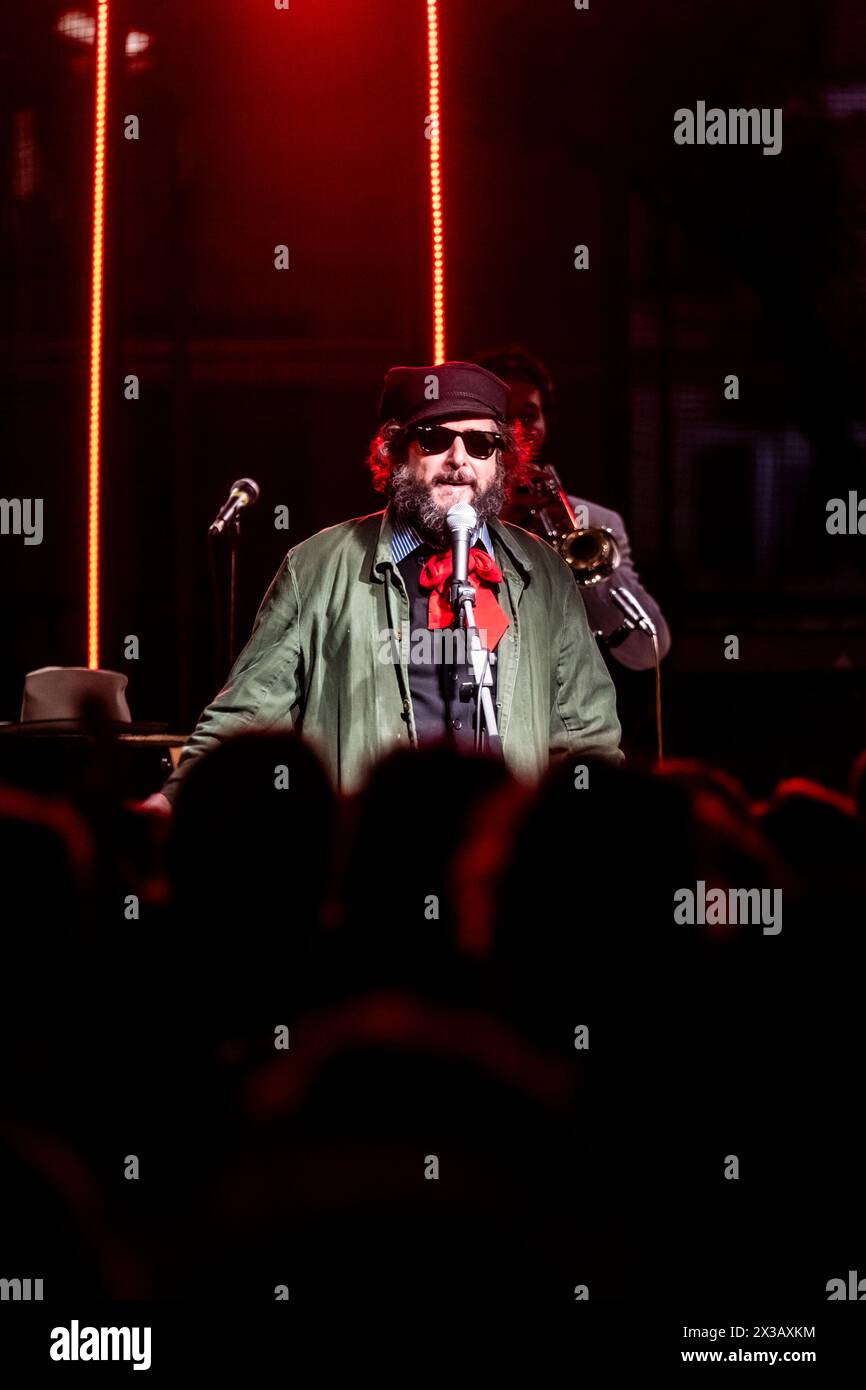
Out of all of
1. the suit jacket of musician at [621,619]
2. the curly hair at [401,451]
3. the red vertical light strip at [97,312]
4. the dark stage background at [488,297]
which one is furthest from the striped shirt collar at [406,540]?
the dark stage background at [488,297]

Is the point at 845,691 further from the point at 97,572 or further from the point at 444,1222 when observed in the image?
the point at 444,1222

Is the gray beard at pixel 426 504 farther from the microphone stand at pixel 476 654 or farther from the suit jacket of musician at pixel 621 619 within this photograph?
the suit jacket of musician at pixel 621 619

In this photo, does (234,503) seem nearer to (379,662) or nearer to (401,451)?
(401,451)

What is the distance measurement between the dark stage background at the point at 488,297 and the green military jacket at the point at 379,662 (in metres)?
2.19

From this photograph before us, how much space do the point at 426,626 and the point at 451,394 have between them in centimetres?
57

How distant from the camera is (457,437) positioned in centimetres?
373

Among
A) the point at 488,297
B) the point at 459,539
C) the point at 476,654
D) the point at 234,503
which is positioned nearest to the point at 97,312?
the point at 234,503

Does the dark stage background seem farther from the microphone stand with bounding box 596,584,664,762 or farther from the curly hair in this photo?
the curly hair

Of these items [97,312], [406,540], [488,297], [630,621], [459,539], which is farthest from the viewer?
[488,297]

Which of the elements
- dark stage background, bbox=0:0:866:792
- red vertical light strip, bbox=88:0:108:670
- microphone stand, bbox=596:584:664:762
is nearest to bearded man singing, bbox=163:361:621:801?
microphone stand, bbox=596:584:664:762

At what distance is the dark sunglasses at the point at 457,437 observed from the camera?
12.3 feet

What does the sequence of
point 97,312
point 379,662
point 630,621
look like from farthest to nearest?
point 97,312, point 630,621, point 379,662

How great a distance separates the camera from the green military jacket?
145 inches
